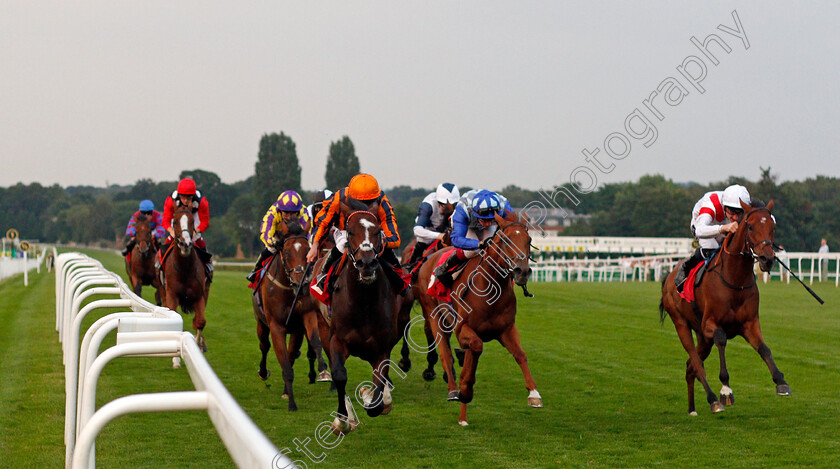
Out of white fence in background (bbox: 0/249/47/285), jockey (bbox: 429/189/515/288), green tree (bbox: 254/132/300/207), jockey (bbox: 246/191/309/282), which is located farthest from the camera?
green tree (bbox: 254/132/300/207)

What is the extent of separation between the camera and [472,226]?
7.50 metres

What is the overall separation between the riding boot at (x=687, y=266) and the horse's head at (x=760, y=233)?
80 cm

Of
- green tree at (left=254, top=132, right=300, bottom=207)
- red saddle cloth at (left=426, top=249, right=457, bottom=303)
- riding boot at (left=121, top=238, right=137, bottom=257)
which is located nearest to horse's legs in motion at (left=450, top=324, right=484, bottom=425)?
red saddle cloth at (left=426, top=249, right=457, bottom=303)

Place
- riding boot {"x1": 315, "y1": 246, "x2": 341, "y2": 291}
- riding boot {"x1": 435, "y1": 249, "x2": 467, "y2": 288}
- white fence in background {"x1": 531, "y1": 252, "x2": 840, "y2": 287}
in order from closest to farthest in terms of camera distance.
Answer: riding boot {"x1": 315, "y1": 246, "x2": 341, "y2": 291}, riding boot {"x1": 435, "y1": 249, "x2": 467, "y2": 288}, white fence in background {"x1": 531, "y1": 252, "x2": 840, "y2": 287}

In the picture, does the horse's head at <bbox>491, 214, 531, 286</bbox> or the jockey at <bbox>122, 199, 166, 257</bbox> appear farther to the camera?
the jockey at <bbox>122, 199, 166, 257</bbox>

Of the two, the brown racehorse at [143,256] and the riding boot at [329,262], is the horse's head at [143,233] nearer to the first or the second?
the brown racehorse at [143,256]

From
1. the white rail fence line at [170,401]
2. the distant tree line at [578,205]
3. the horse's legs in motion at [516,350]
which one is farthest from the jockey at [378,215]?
the distant tree line at [578,205]

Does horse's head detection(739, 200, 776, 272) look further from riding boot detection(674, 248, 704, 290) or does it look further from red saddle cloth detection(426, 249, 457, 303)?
red saddle cloth detection(426, 249, 457, 303)

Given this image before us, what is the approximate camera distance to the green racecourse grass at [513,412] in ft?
19.4

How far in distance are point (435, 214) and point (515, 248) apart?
10.4 feet

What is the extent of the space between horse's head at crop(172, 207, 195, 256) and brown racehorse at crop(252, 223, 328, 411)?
6.54ft

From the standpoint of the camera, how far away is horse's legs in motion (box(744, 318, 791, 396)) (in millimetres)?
6680

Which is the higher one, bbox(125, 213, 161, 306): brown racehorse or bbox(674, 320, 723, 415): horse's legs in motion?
bbox(125, 213, 161, 306): brown racehorse

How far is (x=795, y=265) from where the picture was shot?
105 ft
